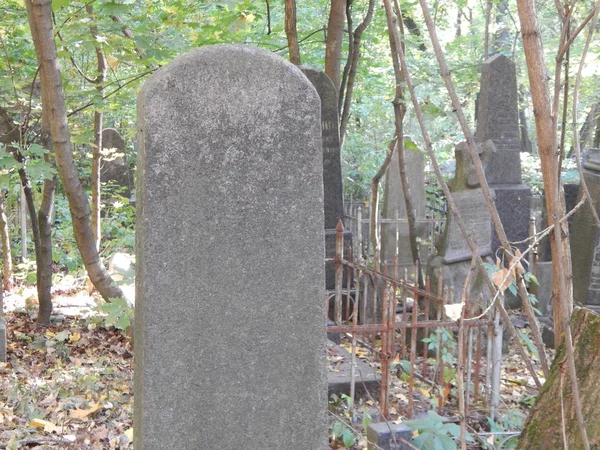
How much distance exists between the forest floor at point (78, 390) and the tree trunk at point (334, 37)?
3184 millimetres

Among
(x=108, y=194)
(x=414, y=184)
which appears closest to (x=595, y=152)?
(x=414, y=184)

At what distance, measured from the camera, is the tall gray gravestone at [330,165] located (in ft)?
22.5

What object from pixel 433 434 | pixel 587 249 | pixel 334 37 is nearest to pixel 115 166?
pixel 334 37

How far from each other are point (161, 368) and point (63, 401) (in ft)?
7.95

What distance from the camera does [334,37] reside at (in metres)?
7.30

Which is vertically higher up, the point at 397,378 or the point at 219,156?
the point at 219,156

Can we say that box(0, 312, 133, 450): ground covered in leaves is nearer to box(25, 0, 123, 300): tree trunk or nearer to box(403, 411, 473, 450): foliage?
box(25, 0, 123, 300): tree trunk

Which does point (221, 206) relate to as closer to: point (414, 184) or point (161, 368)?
point (161, 368)

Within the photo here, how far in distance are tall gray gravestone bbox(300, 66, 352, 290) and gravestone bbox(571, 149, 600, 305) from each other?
3.03 metres

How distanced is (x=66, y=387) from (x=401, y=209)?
824cm

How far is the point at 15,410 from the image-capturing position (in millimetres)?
4383

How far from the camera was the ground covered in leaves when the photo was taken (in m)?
3.93

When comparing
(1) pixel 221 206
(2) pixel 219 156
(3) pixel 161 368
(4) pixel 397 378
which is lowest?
(4) pixel 397 378

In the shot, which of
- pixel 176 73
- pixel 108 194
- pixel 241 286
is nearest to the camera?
pixel 176 73
